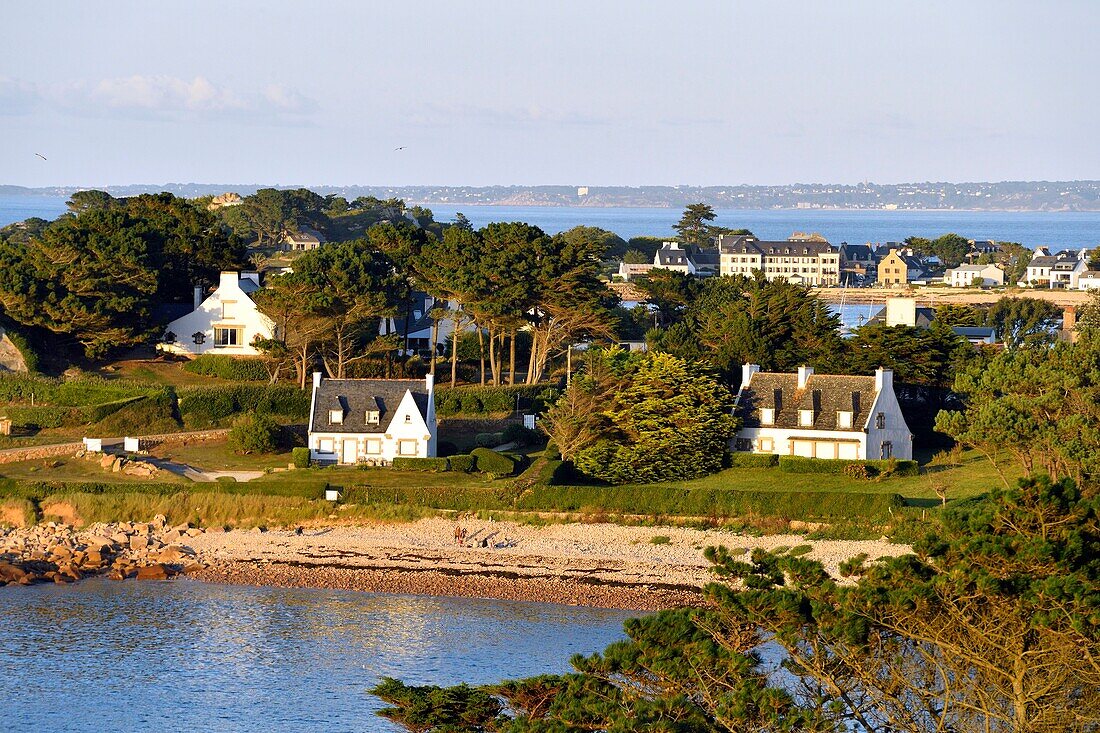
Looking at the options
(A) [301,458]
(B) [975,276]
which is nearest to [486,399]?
(A) [301,458]

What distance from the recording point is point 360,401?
52719mm

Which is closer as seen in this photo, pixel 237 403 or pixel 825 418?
pixel 825 418

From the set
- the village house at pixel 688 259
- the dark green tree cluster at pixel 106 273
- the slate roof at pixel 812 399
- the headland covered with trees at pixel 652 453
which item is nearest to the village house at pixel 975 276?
the village house at pixel 688 259

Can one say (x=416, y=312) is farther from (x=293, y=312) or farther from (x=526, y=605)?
(x=526, y=605)

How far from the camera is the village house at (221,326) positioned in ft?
212

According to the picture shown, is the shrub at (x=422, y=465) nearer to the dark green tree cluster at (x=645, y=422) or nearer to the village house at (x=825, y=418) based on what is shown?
the dark green tree cluster at (x=645, y=422)

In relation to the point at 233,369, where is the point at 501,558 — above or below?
below

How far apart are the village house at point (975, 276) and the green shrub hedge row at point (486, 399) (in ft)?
290

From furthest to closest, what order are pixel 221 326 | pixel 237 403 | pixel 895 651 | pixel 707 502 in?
pixel 221 326 → pixel 237 403 → pixel 707 502 → pixel 895 651

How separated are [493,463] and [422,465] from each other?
2278 millimetres

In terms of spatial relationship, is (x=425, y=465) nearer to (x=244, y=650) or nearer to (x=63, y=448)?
(x=63, y=448)

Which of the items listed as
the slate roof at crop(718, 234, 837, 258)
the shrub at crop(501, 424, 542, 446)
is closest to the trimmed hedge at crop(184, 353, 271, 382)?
the shrub at crop(501, 424, 542, 446)

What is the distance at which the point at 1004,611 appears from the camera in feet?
70.3

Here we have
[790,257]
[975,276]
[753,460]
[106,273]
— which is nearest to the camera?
[753,460]
